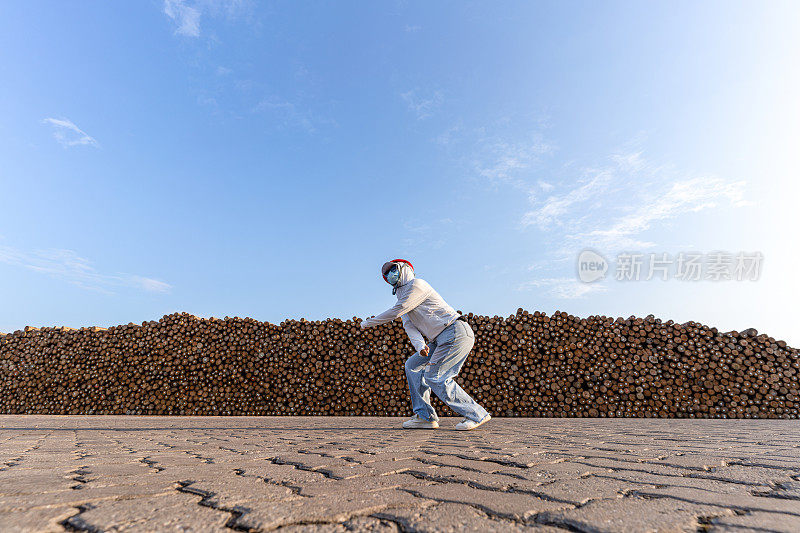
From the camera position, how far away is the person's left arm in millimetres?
4418

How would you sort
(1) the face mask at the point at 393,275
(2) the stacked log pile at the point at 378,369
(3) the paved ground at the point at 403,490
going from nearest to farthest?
1. (3) the paved ground at the point at 403,490
2. (1) the face mask at the point at 393,275
3. (2) the stacked log pile at the point at 378,369

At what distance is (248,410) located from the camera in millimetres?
9500

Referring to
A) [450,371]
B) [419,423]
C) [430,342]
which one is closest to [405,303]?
[430,342]

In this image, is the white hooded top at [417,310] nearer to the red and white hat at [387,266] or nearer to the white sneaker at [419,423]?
the red and white hat at [387,266]

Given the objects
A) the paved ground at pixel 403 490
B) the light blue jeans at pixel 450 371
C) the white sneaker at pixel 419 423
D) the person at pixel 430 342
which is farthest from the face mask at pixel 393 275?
the paved ground at pixel 403 490

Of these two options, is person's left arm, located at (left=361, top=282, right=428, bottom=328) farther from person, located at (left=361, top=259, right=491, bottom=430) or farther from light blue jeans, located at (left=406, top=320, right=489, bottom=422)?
light blue jeans, located at (left=406, top=320, right=489, bottom=422)

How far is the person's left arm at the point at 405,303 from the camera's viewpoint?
14.5 feet

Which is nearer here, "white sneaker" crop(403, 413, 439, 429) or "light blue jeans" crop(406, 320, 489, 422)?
"light blue jeans" crop(406, 320, 489, 422)

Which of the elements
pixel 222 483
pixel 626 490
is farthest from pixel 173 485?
pixel 626 490

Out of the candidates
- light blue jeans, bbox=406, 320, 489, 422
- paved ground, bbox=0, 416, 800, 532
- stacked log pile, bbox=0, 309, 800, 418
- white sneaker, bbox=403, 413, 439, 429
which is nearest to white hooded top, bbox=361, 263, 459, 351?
light blue jeans, bbox=406, 320, 489, 422

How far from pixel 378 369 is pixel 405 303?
16.9 ft

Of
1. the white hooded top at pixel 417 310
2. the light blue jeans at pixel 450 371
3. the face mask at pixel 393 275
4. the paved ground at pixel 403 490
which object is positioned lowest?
the paved ground at pixel 403 490

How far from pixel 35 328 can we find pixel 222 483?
1233 cm

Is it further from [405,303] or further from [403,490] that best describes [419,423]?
[403,490]
